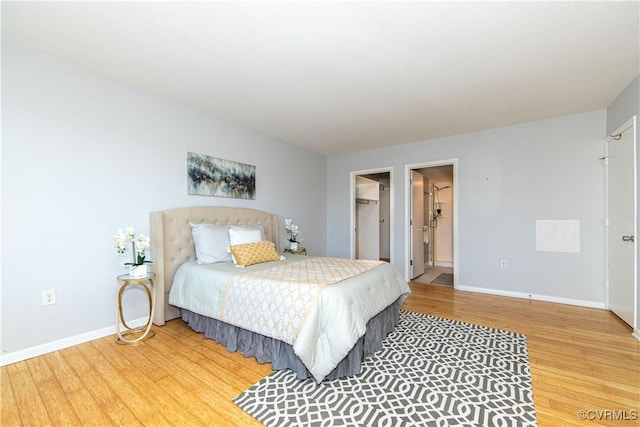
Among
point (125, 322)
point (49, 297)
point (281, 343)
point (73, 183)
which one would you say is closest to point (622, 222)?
point (281, 343)

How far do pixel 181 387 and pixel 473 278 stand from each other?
405 cm

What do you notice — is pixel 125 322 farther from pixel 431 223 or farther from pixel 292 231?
pixel 431 223

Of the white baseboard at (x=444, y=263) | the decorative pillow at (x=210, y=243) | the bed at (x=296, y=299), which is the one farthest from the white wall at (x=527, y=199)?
the decorative pillow at (x=210, y=243)

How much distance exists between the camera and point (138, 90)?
2.80 m

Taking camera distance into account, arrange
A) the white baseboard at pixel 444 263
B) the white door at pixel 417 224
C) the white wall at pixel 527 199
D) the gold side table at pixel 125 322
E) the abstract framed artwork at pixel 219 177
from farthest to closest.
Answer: the white baseboard at pixel 444 263, the white door at pixel 417 224, the white wall at pixel 527 199, the abstract framed artwork at pixel 219 177, the gold side table at pixel 125 322

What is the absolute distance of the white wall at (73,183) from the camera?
209 centimetres

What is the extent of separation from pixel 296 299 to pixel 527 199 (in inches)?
144

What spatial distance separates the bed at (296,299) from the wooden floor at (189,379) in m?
0.17

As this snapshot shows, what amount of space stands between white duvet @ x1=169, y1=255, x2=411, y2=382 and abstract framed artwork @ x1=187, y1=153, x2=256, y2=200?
996mm

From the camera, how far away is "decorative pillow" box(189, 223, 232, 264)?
2.96 meters

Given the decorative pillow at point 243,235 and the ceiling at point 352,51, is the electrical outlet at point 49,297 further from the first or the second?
the ceiling at point 352,51

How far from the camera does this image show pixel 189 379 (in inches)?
73.5

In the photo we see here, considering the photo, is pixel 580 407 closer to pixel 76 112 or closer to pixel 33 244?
pixel 33 244

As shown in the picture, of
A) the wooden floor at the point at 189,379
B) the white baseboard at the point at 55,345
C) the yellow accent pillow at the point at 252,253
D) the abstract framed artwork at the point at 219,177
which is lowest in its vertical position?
the wooden floor at the point at 189,379
